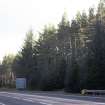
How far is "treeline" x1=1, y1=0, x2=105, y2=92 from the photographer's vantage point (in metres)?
67.1

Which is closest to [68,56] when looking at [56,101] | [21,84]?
[21,84]

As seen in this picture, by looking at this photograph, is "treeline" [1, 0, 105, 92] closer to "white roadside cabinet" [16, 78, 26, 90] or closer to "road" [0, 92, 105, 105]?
"white roadside cabinet" [16, 78, 26, 90]

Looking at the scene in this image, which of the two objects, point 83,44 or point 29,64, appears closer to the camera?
point 83,44

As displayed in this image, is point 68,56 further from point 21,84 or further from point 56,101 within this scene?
point 56,101

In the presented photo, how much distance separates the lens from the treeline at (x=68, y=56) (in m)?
67.1

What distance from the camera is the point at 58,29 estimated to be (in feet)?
358

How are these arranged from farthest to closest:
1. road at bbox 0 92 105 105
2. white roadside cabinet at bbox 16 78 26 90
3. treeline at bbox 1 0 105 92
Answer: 1. white roadside cabinet at bbox 16 78 26 90
2. treeline at bbox 1 0 105 92
3. road at bbox 0 92 105 105

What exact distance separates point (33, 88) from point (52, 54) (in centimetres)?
897

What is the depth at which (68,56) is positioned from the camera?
95062mm

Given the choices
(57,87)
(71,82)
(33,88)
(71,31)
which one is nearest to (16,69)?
(33,88)

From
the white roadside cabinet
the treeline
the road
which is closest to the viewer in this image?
the road

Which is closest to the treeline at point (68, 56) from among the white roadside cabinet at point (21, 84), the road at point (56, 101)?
the white roadside cabinet at point (21, 84)

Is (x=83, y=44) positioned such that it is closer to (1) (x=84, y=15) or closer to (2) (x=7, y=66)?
(1) (x=84, y=15)

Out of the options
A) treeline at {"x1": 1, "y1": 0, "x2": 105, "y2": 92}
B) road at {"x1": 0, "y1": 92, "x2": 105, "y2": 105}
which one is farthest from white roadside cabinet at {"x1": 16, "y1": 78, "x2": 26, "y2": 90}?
road at {"x1": 0, "y1": 92, "x2": 105, "y2": 105}
